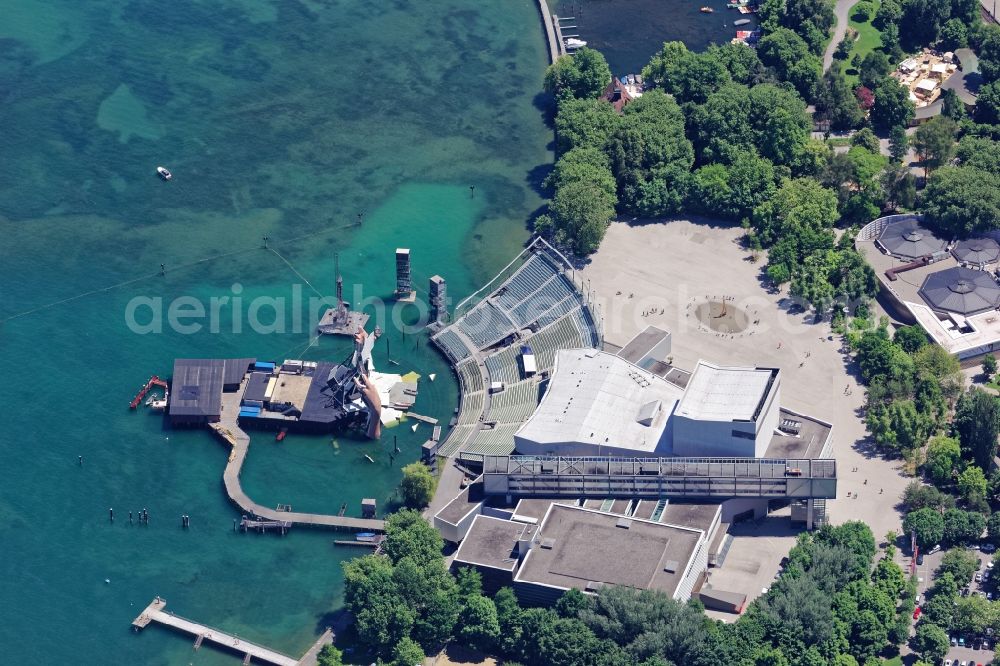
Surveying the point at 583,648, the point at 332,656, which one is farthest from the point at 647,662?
the point at 332,656

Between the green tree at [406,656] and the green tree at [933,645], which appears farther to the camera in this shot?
the green tree at [406,656]

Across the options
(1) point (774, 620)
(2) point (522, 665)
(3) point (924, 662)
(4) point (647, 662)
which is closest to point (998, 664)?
(3) point (924, 662)

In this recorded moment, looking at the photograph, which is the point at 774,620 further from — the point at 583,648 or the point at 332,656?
the point at 332,656

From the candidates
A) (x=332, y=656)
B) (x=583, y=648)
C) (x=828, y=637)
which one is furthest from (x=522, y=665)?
(x=828, y=637)

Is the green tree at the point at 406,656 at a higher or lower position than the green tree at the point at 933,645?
lower

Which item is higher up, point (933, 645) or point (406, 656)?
point (933, 645)

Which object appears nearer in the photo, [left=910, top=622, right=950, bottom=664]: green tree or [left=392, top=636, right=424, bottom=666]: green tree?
[left=910, top=622, right=950, bottom=664]: green tree

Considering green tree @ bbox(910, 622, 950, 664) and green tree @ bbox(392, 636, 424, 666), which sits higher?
green tree @ bbox(910, 622, 950, 664)

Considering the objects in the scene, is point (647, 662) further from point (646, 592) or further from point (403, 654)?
point (403, 654)
